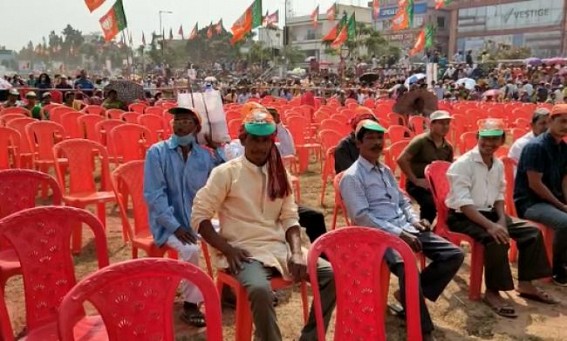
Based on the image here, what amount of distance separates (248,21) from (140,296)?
20.1m

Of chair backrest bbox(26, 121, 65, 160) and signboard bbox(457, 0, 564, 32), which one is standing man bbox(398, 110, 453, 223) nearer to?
chair backrest bbox(26, 121, 65, 160)

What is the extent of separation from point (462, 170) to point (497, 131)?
38 cm

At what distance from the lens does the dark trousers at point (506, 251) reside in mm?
3846

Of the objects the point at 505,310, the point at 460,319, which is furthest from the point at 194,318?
the point at 505,310

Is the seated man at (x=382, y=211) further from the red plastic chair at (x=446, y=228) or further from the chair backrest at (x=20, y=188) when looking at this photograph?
the chair backrest at (x=20, y=188)

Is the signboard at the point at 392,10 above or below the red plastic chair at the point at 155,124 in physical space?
above

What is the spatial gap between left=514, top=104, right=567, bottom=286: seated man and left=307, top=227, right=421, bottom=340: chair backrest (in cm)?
224

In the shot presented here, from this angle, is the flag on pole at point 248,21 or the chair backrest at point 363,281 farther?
the flag on pole at point 248,21

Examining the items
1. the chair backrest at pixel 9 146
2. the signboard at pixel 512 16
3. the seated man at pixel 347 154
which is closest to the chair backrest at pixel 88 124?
the chair backrest at pixel 9 146

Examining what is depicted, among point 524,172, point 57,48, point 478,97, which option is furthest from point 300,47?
point 524,172

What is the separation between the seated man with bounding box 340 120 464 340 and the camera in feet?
11.3

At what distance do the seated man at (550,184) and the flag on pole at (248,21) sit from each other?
57.7 ft

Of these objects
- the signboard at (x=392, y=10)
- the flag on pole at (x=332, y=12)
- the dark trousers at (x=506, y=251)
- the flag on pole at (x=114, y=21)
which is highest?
the signboard at (x=392, y=10)

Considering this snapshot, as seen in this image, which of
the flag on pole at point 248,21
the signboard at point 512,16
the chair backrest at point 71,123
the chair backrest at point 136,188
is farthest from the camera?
the signboard at point 512,16
